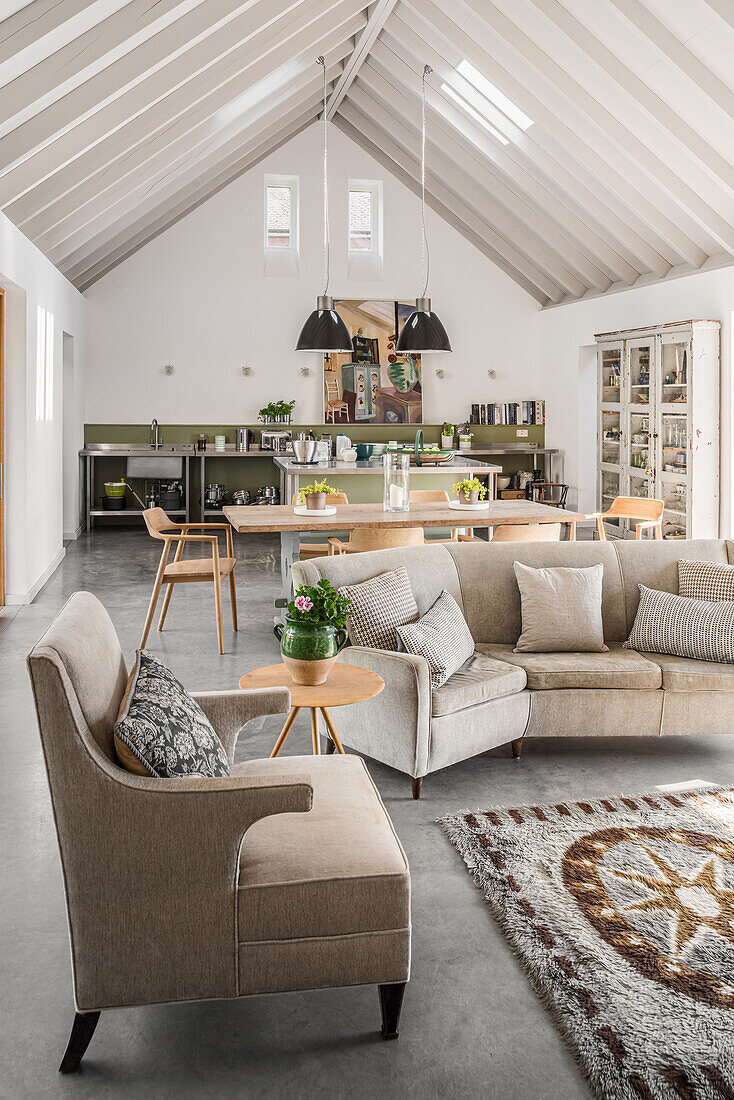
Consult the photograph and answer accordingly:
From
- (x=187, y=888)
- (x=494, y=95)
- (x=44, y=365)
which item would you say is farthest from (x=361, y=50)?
(x=187, y=888)

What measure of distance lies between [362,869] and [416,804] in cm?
143

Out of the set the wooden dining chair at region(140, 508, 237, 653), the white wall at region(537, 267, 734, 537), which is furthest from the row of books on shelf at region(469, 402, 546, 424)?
the wooden dining chair at region(140, 508, 237, 653)

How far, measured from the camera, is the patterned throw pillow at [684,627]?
161 inches

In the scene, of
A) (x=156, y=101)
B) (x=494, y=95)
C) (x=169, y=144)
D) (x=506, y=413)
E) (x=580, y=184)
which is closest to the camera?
(x=156, y=101)

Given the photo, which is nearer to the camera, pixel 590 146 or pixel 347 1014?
pixel 347 1014

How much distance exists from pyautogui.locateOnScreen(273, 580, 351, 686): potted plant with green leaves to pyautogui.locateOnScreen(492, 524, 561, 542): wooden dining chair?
264cm

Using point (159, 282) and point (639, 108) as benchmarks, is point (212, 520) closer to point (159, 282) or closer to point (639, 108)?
point (159, 282)

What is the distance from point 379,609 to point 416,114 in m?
7.73

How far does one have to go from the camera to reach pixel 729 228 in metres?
7.68

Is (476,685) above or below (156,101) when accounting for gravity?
below

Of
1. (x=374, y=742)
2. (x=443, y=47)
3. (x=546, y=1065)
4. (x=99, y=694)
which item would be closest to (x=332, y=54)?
(x=443, y=47)

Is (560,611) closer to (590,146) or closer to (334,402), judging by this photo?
(590,146)

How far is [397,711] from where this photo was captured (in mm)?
3617

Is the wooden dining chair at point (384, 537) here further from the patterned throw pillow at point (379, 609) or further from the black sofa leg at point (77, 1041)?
the black sofa leg at point (77, 1041)
